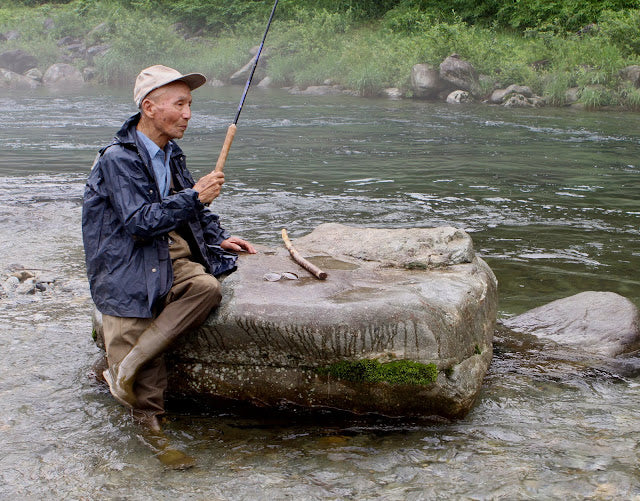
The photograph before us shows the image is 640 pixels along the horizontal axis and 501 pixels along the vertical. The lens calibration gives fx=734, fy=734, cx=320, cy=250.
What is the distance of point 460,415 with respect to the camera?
4141 millimetres

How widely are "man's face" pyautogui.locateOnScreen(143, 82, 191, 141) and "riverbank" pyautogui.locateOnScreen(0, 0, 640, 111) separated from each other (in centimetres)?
1833

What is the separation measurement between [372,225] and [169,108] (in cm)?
540

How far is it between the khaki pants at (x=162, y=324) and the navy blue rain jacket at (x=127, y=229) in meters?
0.10

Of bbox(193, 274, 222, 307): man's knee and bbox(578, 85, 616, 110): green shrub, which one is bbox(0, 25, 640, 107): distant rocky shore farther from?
bbox(193, 274, 222, 307): man's knee

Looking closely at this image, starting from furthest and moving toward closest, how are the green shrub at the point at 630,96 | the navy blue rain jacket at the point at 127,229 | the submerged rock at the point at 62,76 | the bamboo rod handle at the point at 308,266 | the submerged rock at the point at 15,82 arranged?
the submerged rock at the point at 62,76
the submerged rock at the point at 15,82
the green shrub at the point at 630,96
the bamboo rod handle at the point at 308,266
the navy blue rain jacket at the point at 127,229

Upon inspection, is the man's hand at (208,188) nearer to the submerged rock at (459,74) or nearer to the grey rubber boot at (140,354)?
the grey rubber boot at (140,354)

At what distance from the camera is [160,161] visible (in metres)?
4.06

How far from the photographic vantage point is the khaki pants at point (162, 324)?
389cm

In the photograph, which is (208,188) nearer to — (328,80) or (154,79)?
(154,79)

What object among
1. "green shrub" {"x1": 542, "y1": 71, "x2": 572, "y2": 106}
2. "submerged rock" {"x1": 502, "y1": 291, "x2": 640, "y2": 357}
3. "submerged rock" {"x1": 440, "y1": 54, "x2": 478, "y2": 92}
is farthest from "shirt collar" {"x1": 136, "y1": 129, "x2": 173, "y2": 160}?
"submerged rock" {"x1": 440, "y1": 54, "x2": 478, "y2": 92}

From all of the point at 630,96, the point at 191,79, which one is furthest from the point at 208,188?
the point at 630,96

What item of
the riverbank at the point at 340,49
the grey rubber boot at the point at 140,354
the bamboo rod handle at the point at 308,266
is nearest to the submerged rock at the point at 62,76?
the riverbank at the point at 340,49

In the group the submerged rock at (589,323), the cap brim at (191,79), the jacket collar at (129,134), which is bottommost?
the submerged rock at (589,323)

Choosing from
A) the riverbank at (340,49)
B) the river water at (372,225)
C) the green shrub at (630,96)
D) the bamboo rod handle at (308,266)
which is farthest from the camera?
the riverbank at (340,49)
